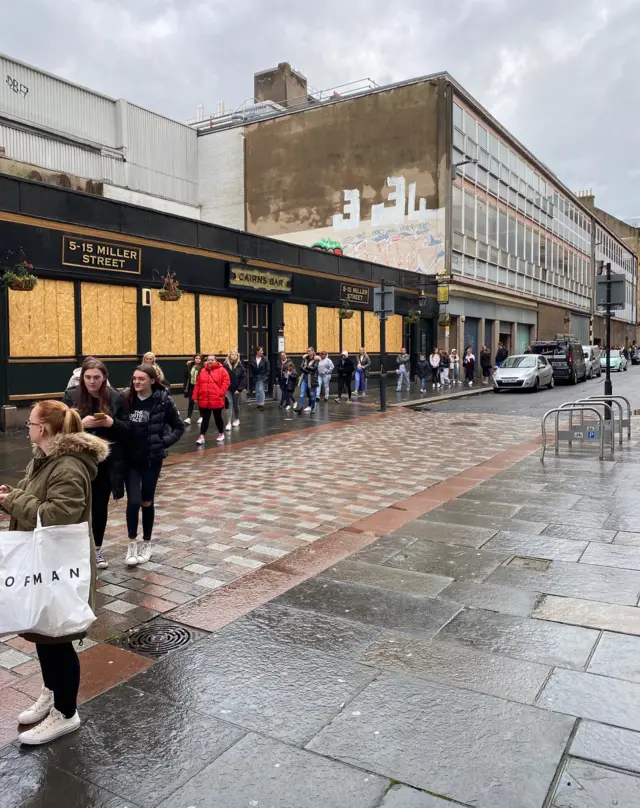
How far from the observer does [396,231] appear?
30953mm

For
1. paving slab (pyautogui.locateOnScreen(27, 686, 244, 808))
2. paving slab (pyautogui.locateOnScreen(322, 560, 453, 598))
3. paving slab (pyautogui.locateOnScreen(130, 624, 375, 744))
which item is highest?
paving slab (pyautogui.locateOnScreen(322, 560, 453, 598))

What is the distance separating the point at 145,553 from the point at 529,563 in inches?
124

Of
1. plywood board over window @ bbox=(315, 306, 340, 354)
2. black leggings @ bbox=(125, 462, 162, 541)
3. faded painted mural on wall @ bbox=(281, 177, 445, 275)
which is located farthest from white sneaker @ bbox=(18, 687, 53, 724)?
faded painted mural on wall @ bbox=(281, 177, 445, 275)

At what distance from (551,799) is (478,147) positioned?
114 feet

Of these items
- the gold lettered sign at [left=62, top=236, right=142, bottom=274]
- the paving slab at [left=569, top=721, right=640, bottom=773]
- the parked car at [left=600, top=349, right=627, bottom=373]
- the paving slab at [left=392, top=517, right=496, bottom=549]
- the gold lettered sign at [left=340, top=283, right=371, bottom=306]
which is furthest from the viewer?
the parked car at [left=600, top=349, right=627, bottom=373]

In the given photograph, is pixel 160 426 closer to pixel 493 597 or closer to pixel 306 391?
pixel 493 597

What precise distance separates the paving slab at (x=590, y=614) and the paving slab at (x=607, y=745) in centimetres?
117

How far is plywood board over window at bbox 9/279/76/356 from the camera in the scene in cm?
1345

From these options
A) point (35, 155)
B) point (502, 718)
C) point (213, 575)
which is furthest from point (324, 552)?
point (35, 155)

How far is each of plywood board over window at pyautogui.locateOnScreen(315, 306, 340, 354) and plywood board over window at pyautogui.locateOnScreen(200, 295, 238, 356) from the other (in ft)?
15.7

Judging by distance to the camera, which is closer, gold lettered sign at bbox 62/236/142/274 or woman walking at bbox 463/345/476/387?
gold lettered sign at bbox 62/236/142/274

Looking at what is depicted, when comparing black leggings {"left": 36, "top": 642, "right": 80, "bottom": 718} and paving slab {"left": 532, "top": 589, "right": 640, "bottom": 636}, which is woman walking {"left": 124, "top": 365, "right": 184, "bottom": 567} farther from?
paving slab {"left": 532, "top": 589, "right": 640, "bottom": 636}

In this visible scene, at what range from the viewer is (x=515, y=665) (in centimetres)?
365

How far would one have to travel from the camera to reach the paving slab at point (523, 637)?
3764 mm
